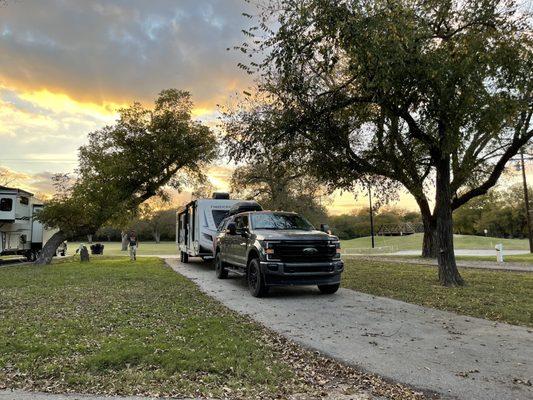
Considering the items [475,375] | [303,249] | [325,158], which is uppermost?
[325,158]

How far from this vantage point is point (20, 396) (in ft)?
14.6

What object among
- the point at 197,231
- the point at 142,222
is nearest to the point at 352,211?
the point at 142,222

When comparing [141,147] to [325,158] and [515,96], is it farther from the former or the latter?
[515,96]

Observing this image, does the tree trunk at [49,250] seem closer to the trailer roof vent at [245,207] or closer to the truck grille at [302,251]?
the trailer roof vent at [245,207]

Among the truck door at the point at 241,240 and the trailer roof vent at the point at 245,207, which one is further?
the trailer roof vent at the point at 245,207

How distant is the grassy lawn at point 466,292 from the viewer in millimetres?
8688

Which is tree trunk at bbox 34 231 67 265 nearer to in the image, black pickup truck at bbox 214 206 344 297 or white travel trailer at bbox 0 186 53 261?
white travel trailer at bbox 0 186 53 261

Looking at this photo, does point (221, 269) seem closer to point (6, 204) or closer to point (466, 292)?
point (466, 292)

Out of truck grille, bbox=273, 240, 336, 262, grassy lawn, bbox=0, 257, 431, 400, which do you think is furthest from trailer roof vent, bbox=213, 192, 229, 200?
grassy lawn, bbox=0, 257, 431, 400

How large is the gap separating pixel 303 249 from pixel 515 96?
Result: 624 cm

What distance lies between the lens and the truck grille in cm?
1038

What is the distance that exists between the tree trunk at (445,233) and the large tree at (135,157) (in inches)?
674

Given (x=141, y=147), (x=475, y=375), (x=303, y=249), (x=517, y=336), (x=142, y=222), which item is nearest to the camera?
(x=475, y=375)

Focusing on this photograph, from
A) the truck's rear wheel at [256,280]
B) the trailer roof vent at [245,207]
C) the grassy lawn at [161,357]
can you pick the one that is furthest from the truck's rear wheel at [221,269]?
the grassy lawn at [161,357]
